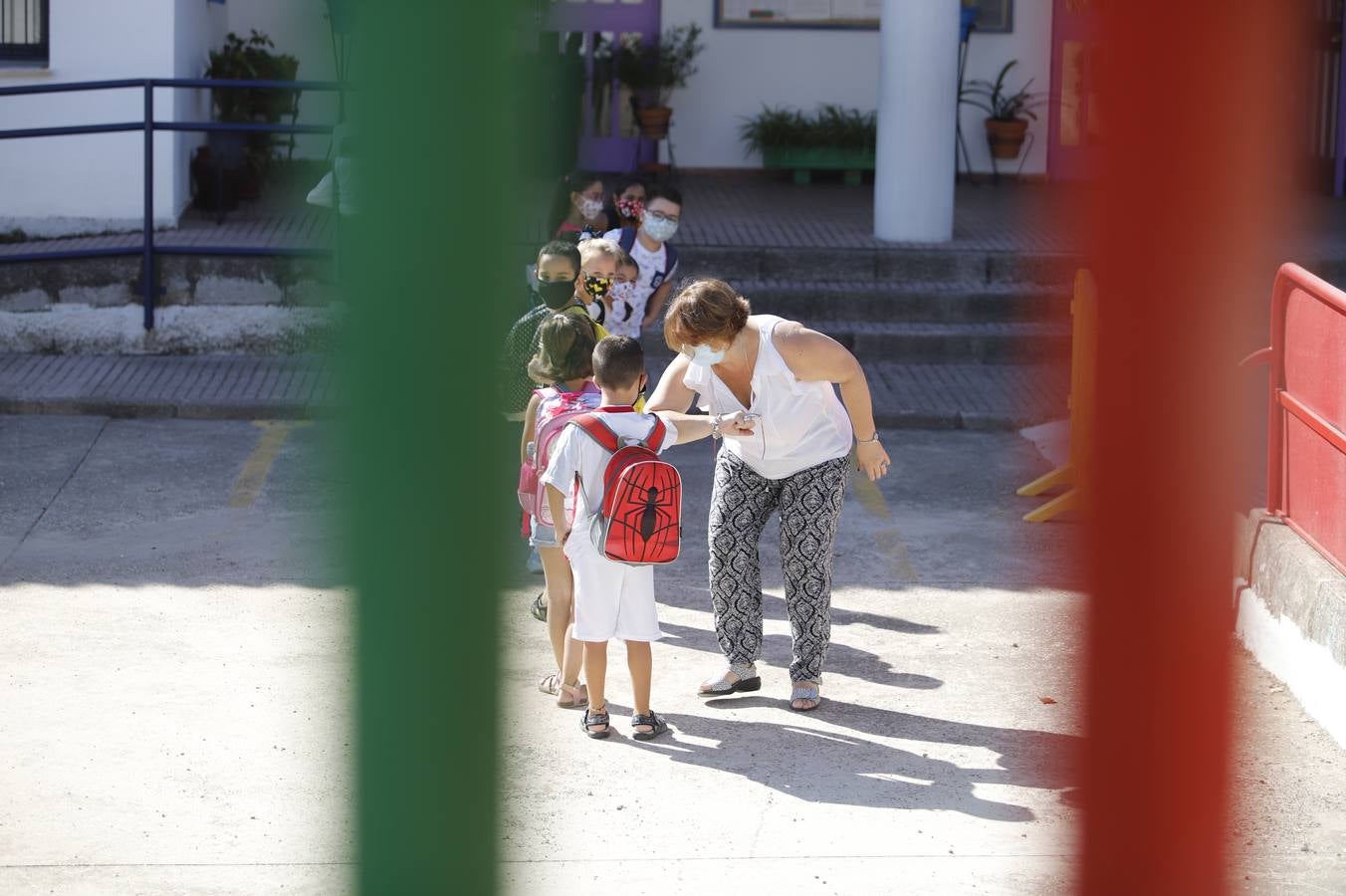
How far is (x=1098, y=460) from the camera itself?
793mm

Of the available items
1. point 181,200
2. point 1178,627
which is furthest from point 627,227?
point 1178,627

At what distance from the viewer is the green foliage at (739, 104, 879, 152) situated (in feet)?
45.2

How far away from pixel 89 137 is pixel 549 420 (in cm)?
659

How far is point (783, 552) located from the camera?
528 centimetres

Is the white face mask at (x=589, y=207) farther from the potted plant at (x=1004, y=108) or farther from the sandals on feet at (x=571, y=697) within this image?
the potted plant at (x=1004, y=108)

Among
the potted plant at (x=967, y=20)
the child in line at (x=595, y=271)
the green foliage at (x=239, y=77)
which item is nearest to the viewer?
the child in line at (x=595, y=271)

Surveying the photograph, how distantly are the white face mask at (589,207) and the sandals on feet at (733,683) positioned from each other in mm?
2647

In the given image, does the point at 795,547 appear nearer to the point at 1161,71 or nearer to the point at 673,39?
the point at 1161,71

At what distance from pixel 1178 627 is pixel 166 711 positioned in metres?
4.66

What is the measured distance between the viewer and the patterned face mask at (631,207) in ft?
24.6

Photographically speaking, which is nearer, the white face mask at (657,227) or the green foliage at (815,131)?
the white face mask at (657,227)

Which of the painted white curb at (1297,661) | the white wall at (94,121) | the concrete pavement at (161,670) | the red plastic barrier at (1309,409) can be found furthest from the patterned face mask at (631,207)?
the white wall at (94,121)

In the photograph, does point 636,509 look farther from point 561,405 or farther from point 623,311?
point 623,311

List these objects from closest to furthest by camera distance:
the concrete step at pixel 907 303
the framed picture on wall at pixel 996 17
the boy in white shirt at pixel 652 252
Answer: the boy in white shirt at pixel 652 252 < the concrete step at pixel 907 303 < the framed picture on wall at pixel 996 17
